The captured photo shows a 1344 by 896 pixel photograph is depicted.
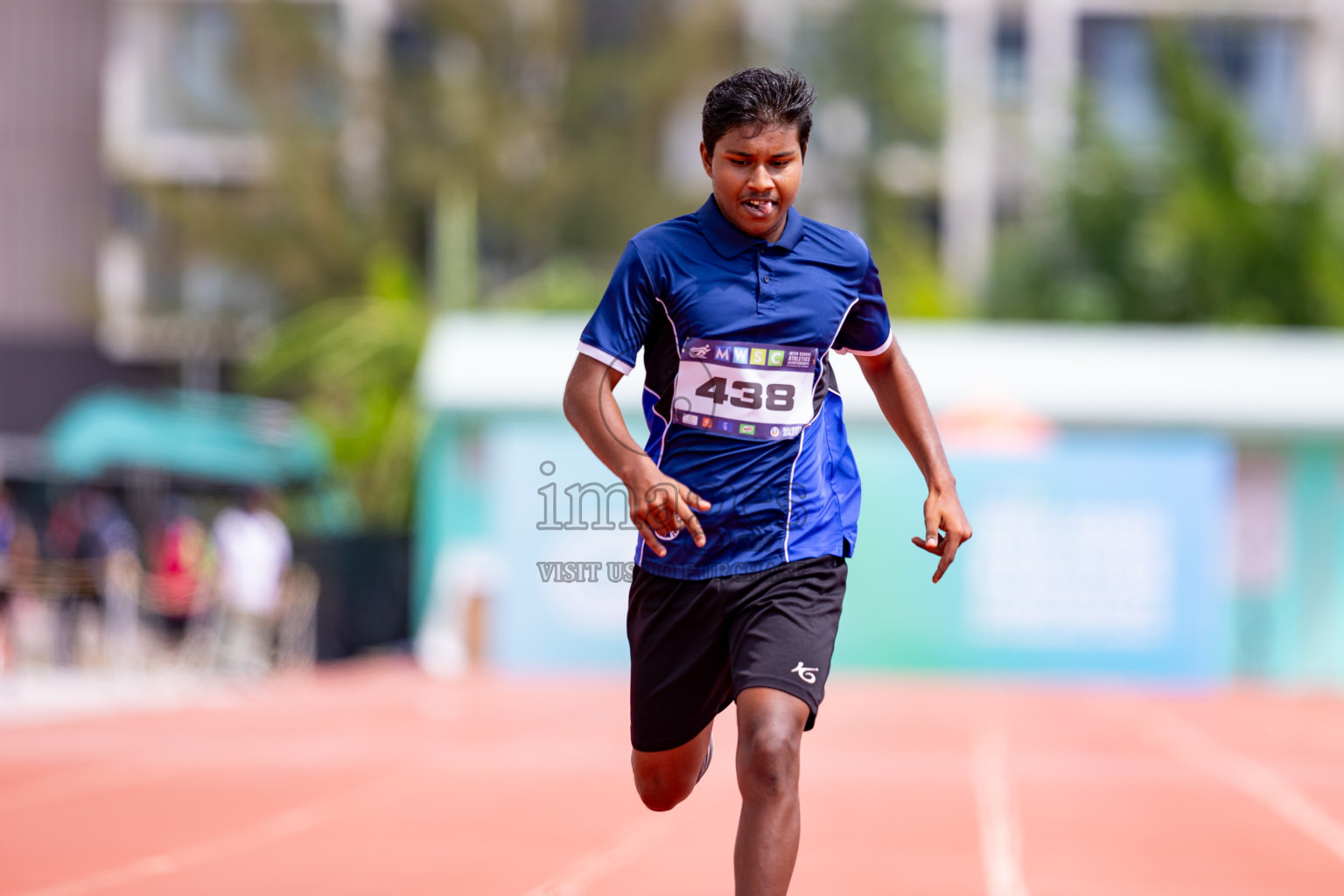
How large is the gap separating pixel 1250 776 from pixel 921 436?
5.80m

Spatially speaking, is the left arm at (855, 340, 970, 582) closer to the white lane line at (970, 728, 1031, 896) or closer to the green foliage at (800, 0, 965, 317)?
the white lane line at (970, 728, 1031, 896)

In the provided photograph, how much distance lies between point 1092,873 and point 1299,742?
5633mm

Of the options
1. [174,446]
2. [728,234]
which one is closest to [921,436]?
[728,234]

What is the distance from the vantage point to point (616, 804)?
802cm

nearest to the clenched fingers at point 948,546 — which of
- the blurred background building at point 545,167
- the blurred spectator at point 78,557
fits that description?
the blurred spectator at point 78,557

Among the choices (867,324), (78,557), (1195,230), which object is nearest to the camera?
(867,324)

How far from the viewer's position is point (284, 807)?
A: 26.1 ft

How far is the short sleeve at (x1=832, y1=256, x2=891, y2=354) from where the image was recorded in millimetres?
4188

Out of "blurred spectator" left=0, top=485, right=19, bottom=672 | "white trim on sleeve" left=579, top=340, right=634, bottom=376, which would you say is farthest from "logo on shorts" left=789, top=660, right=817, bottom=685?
"blurred spectator" left=0, top=485, right=19, bottom=672

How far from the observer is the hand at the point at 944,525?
404 cm

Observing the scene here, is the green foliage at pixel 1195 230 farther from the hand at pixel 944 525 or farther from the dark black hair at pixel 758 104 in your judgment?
→ the dark black hair at pixel 758 104

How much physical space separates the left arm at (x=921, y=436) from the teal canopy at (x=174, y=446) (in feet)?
50.0

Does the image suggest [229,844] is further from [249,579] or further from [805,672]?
[249,579]

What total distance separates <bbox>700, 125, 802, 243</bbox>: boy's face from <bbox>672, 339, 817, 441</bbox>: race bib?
0.91 ft
